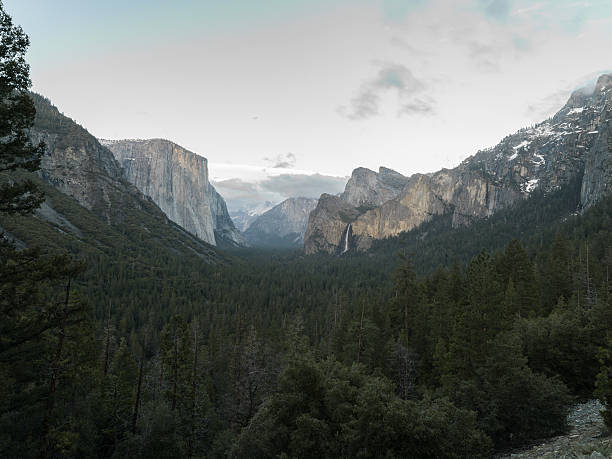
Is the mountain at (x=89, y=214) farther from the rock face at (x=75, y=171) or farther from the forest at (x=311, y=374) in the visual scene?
the forest at (x=311, y=374)

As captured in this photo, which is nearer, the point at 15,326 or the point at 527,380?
the point at 15,326

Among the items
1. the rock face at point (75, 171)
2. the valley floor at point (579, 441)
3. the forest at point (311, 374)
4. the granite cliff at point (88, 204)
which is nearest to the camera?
the valley floor at point (579, 441)

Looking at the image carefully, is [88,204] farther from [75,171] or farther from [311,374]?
[311,374]

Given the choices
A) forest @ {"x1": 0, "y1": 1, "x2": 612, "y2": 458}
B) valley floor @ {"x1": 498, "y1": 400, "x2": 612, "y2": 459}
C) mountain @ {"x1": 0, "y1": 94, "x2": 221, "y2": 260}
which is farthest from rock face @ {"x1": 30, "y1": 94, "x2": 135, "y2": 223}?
valley floor @ {"x1": 498, "y1": 400, "x2": 612, "y2": 459}

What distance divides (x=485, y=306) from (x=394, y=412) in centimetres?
1329

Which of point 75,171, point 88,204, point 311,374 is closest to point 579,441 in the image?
point 311,374

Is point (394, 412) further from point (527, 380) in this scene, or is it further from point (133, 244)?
point (133, 244)

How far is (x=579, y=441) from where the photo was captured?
1400cm

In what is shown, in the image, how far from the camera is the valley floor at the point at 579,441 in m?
10.0

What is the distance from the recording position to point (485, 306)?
23.9 m

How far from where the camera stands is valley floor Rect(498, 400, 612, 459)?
10.0 metres

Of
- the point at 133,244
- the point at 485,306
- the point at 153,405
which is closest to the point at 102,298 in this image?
the point at 133,244

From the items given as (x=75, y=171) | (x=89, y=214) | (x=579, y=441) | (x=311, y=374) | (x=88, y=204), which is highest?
(x=75, y=171)

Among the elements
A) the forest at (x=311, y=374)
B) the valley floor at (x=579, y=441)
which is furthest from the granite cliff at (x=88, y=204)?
the valley floor at (x=579, y=441)
